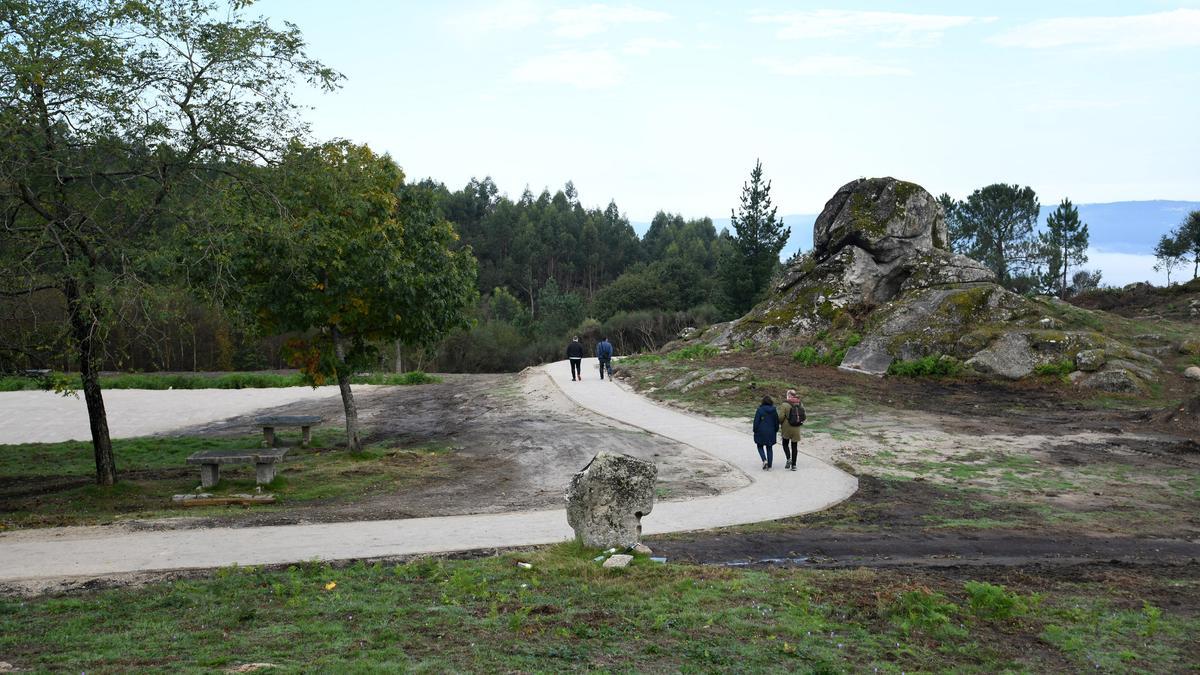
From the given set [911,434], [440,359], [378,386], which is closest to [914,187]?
[911,434]

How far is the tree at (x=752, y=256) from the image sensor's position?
60625 millimetres

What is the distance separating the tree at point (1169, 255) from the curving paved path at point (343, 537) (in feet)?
209

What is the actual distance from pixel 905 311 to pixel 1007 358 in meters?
4.09

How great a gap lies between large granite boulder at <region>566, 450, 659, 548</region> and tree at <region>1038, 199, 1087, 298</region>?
6536 cm

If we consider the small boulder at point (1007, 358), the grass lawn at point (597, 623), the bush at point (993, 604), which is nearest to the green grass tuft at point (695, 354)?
the small boulder at point (1007, 358)

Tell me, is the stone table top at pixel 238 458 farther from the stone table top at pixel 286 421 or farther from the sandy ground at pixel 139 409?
the sandy ground at pixel 139 409

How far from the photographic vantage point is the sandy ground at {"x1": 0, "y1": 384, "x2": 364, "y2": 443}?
26.1 metres

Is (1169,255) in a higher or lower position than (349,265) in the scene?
higher

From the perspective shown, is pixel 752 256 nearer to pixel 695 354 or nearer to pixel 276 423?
pixel 695 354

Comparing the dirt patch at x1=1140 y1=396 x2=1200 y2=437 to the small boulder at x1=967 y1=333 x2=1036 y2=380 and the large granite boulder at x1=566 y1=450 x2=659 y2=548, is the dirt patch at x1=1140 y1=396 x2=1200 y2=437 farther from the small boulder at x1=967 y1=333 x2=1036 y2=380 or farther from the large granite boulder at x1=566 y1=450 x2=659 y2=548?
the large granite boulder at x1=566 y1=450 x2=659 y2=548

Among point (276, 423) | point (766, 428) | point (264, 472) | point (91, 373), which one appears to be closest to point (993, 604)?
point (766, 428)

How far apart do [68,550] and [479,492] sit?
6416mm

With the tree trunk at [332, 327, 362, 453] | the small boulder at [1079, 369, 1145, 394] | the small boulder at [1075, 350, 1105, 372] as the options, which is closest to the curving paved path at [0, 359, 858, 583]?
the tree trunk at [332, 327, 362, 453]

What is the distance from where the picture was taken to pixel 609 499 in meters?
10.5
